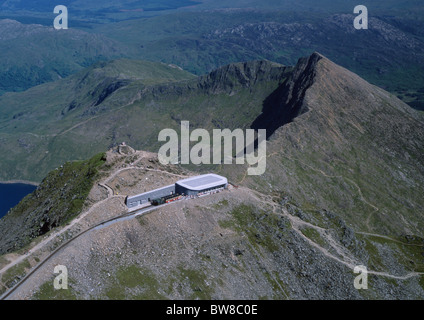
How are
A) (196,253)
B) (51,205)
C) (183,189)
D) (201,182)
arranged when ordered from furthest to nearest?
1. (51,205)
2. (201,182)
3. (183,189)
4. (196,253)

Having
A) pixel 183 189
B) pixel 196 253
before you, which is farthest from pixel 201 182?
pixel 196 253

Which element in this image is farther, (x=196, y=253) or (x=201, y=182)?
(x=201, y=182)

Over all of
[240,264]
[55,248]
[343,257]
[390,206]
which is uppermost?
[55,248]

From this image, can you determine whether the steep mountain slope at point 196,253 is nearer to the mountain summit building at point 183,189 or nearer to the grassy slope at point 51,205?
the mountain summit building at point 183,189

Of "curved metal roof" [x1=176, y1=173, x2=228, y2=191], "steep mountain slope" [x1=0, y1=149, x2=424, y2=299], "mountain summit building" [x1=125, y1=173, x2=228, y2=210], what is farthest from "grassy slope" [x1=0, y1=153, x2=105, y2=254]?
"curved metal roof" [x1=176, y1=173, x2=228, y2=191]

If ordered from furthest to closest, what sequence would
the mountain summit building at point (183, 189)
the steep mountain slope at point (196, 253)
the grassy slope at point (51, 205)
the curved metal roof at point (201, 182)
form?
the curved metal roof at point (201, 182), the grassy slope at point (51, 205), the mountain summit building at point (183, 189), the steep mountain slope at point (196, 253)

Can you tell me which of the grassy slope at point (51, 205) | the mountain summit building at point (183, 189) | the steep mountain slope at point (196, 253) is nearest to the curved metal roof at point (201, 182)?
the mountain summit building at point (183, 189)

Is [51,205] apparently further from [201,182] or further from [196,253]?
[196,253]

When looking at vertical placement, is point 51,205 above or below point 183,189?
below

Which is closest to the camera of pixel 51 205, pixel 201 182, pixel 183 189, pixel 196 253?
pixel 196 253
